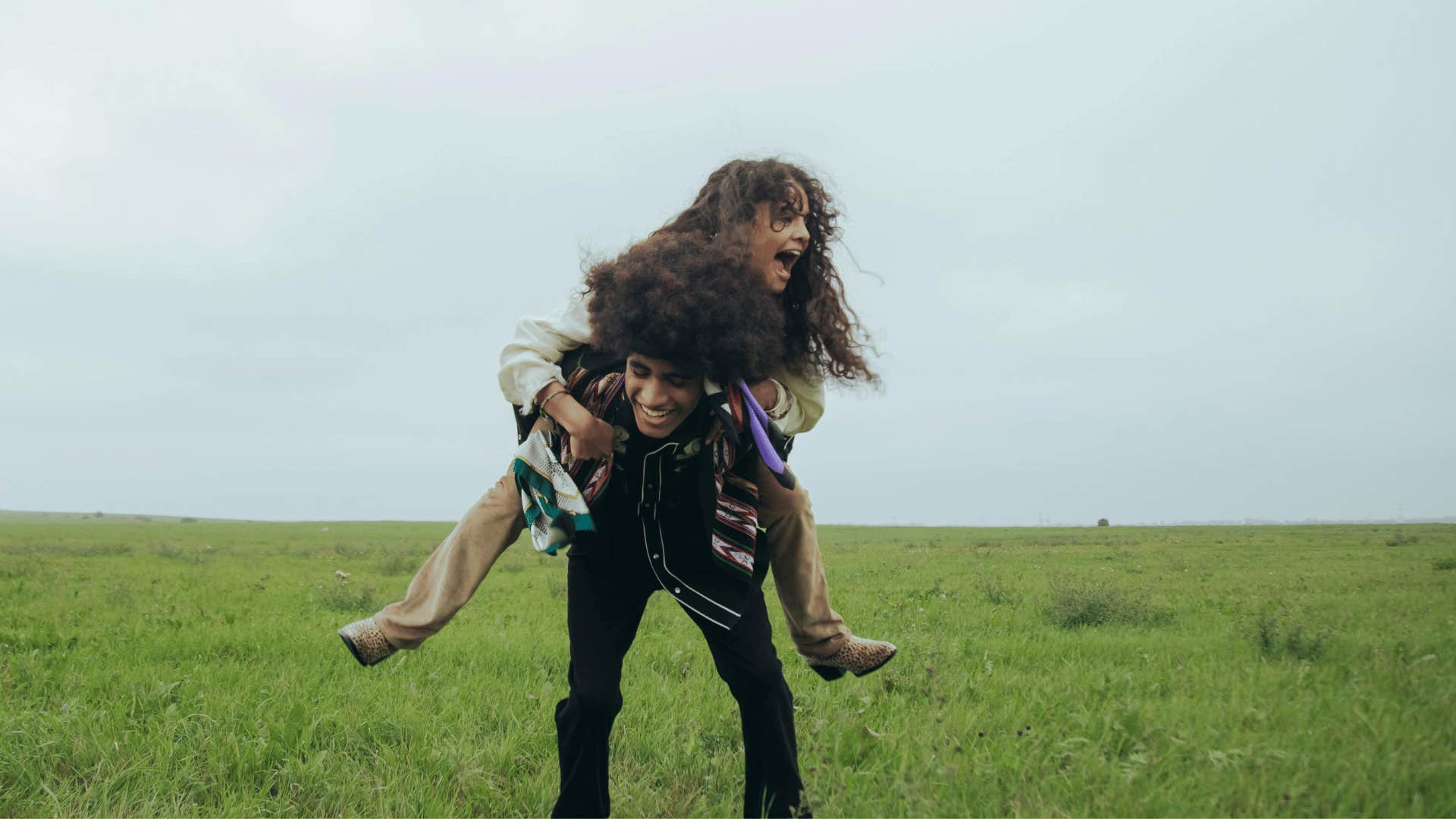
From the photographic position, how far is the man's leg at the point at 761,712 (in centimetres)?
265

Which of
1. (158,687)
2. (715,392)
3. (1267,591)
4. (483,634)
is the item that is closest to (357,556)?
(483,634)

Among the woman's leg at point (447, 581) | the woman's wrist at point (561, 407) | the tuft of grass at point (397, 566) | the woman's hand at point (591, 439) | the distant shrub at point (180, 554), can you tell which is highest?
the woman's wrist at point (561, 407)

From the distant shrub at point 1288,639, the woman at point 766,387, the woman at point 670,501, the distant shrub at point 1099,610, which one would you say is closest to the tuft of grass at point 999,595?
the distant shrub at point 1099,610

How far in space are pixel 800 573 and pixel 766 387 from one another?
28.6 inches

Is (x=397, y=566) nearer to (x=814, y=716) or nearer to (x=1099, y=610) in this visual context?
(x=1099, y=610)

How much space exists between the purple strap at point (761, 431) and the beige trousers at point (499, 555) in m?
0.24

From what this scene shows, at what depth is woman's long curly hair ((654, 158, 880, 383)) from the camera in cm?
297

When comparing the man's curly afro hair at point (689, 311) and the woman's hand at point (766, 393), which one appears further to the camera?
the woman's hand at point (766, 393)

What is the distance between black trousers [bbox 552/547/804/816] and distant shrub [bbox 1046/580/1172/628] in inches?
202

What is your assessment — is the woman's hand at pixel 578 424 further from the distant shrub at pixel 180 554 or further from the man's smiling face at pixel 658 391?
the distant shrub at pixel 180 554

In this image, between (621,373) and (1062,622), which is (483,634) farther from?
(1062,622)

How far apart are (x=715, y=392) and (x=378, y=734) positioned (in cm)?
254

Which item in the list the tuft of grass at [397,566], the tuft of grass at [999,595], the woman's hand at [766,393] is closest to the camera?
the woman's hand at [766,393]

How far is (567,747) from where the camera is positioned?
2660mm
